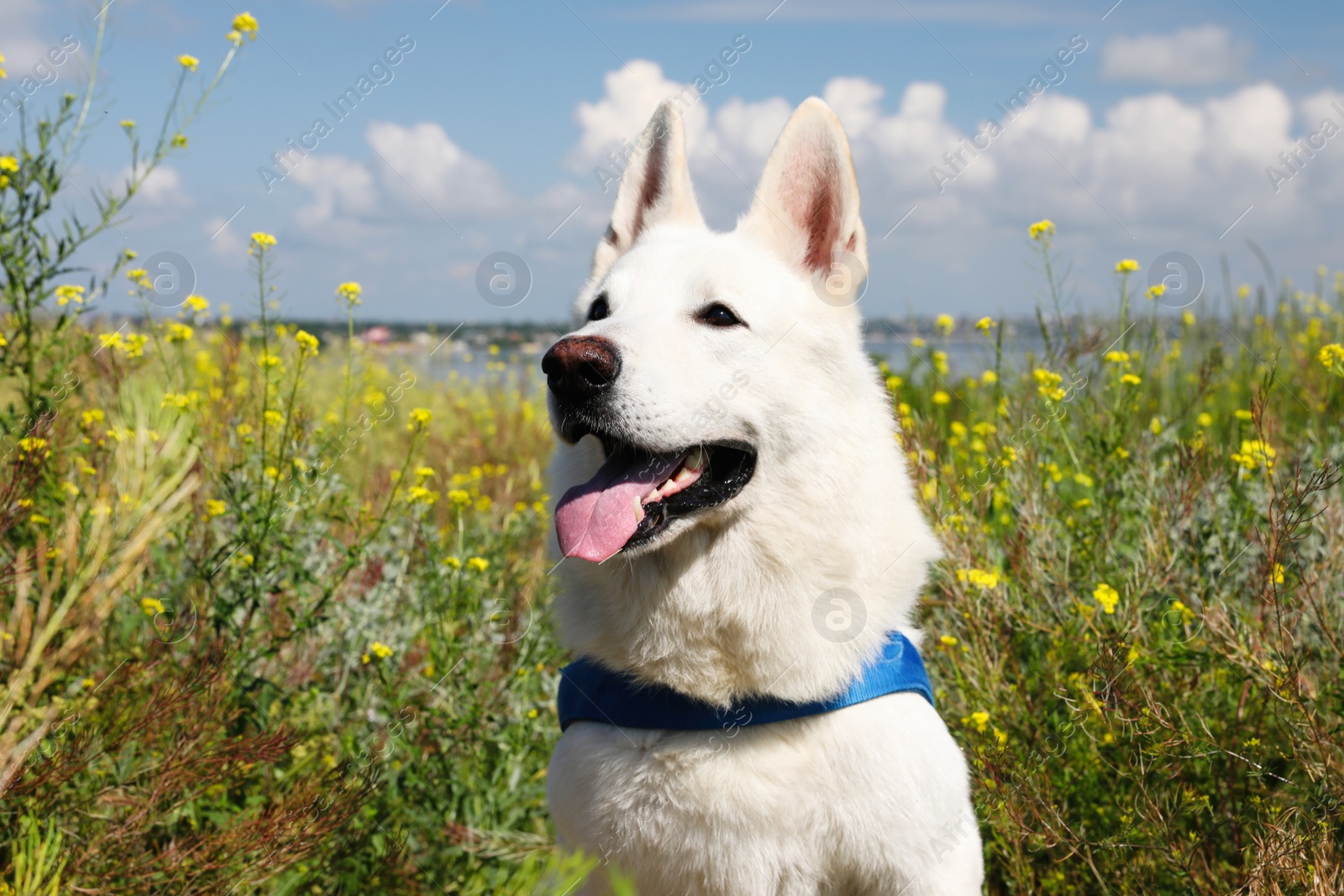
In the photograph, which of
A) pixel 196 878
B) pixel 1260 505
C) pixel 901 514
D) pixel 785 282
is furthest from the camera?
pixel 1260 505

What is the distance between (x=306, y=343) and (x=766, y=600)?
1.85 meters

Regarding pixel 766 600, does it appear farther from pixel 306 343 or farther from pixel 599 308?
pixel 306 343

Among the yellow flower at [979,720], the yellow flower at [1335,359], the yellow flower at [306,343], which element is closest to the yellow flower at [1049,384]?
the yellow flower at [1335,359]

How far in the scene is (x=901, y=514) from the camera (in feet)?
7.83

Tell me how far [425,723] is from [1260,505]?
3.06m

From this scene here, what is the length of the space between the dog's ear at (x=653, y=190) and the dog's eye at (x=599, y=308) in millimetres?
304

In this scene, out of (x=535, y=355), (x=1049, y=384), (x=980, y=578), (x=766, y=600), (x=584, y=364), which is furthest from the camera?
(x=535, y=355)

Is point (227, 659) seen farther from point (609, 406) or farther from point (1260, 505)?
point (1260, 505)

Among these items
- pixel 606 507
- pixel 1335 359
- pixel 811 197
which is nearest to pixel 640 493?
pixel 606 507

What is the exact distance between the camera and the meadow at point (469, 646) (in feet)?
7.14

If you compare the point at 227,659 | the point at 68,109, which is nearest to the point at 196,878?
the point at 227,659

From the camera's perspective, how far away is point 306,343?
9.90 feet

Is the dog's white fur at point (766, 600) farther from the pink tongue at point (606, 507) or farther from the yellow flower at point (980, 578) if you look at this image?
the yellow flower at point (980, 578)

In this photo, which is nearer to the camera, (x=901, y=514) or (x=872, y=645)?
(x=872, y=645)
